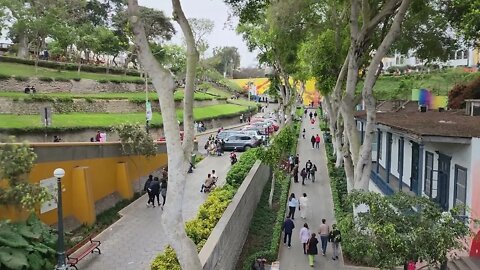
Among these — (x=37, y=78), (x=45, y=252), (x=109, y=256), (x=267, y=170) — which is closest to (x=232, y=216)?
(x=109, y=256)

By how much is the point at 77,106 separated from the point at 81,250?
24887 millimetres

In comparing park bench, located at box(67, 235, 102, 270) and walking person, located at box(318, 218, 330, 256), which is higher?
park bench, located at box(67, 235, 102, 270)

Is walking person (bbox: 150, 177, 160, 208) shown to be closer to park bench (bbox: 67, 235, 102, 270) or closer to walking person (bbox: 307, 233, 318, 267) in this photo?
park bench (bbox: 67, 235, 102, 270)

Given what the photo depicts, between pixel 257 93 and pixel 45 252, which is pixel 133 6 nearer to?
pixel 45 252

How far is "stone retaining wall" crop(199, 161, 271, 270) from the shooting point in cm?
1177

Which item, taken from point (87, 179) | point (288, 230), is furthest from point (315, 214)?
point (87, 179)

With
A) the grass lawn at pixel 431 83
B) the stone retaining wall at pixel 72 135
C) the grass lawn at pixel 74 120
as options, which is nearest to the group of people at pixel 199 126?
the grass lawn at pixel 74 120

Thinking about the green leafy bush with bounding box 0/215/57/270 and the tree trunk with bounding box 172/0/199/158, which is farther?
the green leafy bush with bounding box 0/215/57/270

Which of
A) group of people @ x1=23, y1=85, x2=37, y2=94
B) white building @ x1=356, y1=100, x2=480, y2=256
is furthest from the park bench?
group of people @ x1=23, y1=85, x2=37, y2=94

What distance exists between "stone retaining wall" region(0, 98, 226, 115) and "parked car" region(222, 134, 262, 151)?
9.88 m

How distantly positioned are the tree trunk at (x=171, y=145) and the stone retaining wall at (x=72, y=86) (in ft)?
109

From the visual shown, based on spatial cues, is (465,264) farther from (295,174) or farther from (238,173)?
(295,174)

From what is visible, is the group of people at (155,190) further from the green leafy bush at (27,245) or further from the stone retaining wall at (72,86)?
the stone retaining wall at (72,86)

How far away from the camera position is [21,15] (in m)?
48.2
